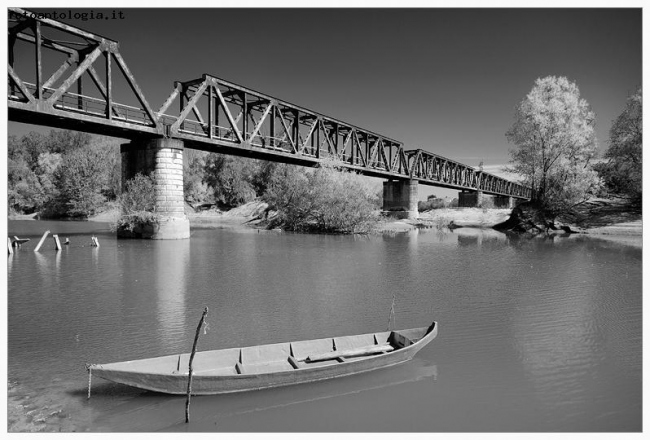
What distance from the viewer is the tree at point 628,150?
42656 mm

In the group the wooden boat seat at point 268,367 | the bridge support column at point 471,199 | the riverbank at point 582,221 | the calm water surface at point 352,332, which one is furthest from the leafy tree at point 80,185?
the bridge support column at point 471,199

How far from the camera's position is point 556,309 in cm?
1423

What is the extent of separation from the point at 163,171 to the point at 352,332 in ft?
81.8

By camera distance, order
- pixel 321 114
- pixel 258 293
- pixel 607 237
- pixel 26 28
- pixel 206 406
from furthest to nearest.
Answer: pixel 321 114 < pixel 607 237 < pixel 26 28 < pixel 258 293 < pixel 206 406

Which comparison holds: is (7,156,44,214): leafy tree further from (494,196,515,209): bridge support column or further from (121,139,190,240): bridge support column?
(494,196,515,209): bridge support column

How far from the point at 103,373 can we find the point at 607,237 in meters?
Result: 47.3

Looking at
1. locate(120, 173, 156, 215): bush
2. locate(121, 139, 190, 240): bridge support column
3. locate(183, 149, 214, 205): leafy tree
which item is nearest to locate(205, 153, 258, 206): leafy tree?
locate(183, 149, 214, 205): leafy tree

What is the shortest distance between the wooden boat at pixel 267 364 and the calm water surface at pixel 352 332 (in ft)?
1.07

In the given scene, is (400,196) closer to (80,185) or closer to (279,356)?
(80,185)

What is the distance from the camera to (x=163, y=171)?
3200 cm

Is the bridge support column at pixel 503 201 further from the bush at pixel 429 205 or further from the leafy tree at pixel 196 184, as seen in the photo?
the leafy tree at pixel 196 184

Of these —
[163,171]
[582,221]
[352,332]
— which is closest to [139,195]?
[163,171]

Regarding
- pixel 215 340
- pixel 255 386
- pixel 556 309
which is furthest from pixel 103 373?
pixel 556 309

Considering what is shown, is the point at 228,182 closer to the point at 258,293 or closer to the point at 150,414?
the point at 258,293
